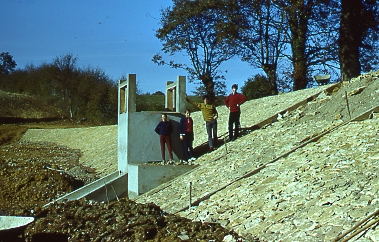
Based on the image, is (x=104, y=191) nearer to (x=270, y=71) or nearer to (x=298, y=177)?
(x=298, y=177)

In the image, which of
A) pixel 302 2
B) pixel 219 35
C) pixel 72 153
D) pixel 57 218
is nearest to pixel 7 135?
pixel 72 153

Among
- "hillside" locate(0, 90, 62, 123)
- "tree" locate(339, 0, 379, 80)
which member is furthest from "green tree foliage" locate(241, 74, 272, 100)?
"hillside" locate(0, 90, 62, 123)

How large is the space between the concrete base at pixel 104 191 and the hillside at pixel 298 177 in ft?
5.84

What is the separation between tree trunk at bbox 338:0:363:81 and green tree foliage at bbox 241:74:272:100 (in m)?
8.77

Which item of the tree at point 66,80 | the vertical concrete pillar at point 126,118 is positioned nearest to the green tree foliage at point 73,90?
the tree at point 66,80

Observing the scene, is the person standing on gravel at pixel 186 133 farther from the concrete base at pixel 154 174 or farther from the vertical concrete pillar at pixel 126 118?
the vertical concrete pillar at pixel 126 118

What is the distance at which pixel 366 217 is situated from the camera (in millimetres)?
A: 8531

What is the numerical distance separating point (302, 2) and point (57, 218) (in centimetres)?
1664

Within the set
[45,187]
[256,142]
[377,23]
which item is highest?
[377,23]

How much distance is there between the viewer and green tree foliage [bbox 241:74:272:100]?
37028mm

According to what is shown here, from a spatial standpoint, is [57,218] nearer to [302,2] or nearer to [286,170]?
[286,170]

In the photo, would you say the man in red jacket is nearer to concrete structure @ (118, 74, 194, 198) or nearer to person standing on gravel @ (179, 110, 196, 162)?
person standing on gravel @ (179, 110, 196, 162)

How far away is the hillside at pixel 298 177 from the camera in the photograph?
9.33m

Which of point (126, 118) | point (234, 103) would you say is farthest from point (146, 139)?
point (234, 103)
